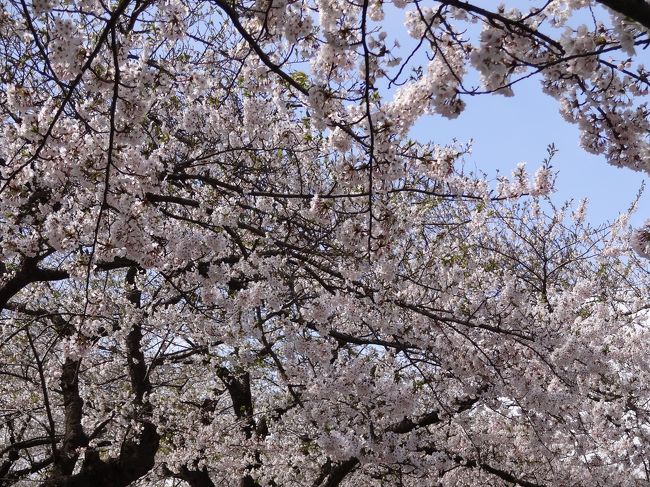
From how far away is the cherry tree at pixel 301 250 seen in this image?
324 centimetres

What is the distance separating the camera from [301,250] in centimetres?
445

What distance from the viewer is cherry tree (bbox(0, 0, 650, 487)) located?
3244 mm

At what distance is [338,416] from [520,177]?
9.49 feet

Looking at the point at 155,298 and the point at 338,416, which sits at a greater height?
the point at 155,298

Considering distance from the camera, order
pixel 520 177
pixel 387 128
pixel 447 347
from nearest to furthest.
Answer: pixel 387 128
pixel 520 177
pixel 447 347

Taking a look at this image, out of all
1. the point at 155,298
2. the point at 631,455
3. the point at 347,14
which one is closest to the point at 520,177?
the point at 347,14

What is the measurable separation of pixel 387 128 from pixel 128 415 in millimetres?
5189

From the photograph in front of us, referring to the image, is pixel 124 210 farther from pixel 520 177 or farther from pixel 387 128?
pixel 520 177

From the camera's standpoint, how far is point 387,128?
11.3 feet

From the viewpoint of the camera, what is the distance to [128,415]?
283 inches

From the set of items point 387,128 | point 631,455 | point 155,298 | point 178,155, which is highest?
point 178,155

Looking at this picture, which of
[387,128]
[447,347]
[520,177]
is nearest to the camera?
[387,128]

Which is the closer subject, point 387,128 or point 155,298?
point 387,128

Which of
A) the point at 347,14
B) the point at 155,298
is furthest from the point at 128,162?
the point at 155,298
